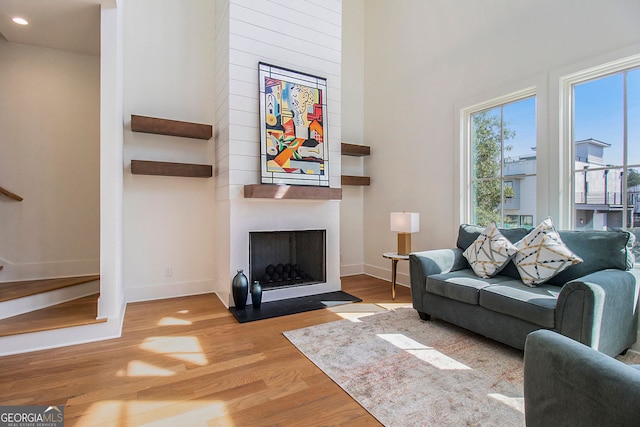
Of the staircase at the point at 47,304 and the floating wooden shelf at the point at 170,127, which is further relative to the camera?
the floating wooden shelf at the point at 170,127

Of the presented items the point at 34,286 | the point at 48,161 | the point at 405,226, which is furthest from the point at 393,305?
the point at 48,161

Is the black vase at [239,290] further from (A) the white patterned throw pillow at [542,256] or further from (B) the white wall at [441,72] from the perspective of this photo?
(A) the white patterned throw pillow at [542,256]

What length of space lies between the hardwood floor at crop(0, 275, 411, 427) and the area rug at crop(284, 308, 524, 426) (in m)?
0.13

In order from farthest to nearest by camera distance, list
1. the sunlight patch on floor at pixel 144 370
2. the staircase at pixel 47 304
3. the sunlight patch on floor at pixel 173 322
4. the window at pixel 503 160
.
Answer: the window at pixel 503 160 → the sunlight patch on floor at pixel 173 322 → the staircase at pixel 47 304 → the sunlight patch on floor at pixel 144 370

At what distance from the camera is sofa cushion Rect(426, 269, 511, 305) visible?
2.62m

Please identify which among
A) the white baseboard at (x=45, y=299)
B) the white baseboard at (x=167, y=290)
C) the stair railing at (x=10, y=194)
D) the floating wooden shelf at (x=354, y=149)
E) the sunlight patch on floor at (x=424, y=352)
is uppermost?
the floating wooden shelf at (x=354, y=149)

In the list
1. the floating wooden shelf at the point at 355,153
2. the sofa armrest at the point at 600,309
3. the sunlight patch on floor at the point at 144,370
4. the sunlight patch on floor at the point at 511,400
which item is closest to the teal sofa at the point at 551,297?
the sofa armrest at the point at 600,309

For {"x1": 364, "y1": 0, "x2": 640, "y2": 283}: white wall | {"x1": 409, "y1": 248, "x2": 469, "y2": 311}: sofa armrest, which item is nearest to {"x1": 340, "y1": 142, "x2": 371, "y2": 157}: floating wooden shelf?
{"x1": 364, "y1": 0, "x2": 640, "y2": 283}: white wall

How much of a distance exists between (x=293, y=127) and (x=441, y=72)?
1993 mm

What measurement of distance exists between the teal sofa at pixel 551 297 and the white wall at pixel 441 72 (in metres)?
0.65

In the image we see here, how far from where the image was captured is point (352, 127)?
17.0 ft

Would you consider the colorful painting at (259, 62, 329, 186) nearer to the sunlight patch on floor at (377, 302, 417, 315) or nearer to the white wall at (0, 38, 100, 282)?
the sunlight patch on floor at (377, 302, 417, 315)

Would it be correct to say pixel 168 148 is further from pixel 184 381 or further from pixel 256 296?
pixel 184 381

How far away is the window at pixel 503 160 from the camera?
125 inches
